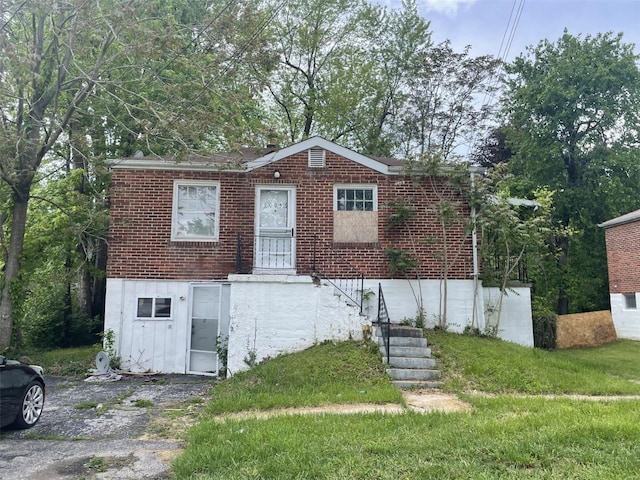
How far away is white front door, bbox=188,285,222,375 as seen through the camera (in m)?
10.5

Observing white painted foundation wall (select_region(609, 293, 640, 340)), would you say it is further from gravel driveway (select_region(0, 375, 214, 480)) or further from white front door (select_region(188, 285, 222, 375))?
gravel driveway (select_region(0, 375, 214, 480))

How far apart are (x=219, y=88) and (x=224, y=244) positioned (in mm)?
4107

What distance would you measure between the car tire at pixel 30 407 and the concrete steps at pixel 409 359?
5.52 meters

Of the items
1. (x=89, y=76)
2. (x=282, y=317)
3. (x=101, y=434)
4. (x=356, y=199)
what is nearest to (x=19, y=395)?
(x=101, y=434)

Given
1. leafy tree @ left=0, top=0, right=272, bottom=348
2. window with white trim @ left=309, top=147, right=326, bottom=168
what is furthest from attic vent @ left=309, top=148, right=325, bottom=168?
leafy tree @ left=0, top=0, right=272, bottom=348

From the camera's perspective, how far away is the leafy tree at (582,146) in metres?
21.6

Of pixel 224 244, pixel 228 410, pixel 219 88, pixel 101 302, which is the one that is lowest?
pixel 228 410

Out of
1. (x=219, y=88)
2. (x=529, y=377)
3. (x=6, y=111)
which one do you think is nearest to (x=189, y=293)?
(x=219, y=88)

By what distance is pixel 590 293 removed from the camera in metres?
A: 22.0

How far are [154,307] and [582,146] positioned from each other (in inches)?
851

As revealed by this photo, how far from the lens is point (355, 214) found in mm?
11328

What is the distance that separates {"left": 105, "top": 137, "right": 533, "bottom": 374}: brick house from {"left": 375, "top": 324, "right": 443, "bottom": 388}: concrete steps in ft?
3.79

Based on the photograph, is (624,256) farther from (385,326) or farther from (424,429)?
(424,429)

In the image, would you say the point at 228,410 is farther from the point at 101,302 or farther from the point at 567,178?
the point at 567,178
